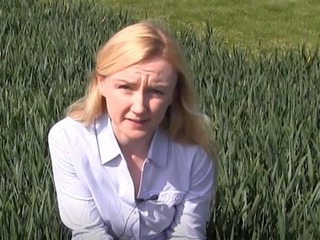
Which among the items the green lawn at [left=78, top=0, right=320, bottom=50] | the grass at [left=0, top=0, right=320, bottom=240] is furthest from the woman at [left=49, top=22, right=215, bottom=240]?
the green lawn at [left=78, top=0, right=320, bottom=50]

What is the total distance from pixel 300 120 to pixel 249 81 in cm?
69

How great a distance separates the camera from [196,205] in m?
2.29

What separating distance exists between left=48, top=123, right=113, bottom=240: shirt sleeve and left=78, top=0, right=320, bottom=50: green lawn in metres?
A: 5.30

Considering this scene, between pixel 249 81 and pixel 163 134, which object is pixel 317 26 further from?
pixel 163 134

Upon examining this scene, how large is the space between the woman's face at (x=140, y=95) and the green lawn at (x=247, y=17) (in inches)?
209

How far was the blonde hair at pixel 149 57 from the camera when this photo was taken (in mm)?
2170

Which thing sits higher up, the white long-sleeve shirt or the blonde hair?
the blonde hair

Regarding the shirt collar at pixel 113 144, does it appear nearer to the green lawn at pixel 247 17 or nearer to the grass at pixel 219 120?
the grass at pixel 219 120

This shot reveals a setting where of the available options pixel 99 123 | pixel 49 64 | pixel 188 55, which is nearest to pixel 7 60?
pixel 49 64

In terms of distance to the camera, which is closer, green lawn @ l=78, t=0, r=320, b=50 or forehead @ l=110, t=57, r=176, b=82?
forehead @ l=110, t=57, r=176, b=82

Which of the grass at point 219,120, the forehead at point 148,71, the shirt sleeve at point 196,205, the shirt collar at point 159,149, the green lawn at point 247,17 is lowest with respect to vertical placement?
the green lawn at point 247,17

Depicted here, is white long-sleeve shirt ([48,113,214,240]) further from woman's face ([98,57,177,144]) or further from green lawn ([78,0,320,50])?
green lawn ([78,0,320,50])

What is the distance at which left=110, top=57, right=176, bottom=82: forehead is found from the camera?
2152 mm

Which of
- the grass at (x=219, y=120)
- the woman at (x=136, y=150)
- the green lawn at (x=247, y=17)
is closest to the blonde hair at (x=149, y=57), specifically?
the woman at (x=136, y=150)
